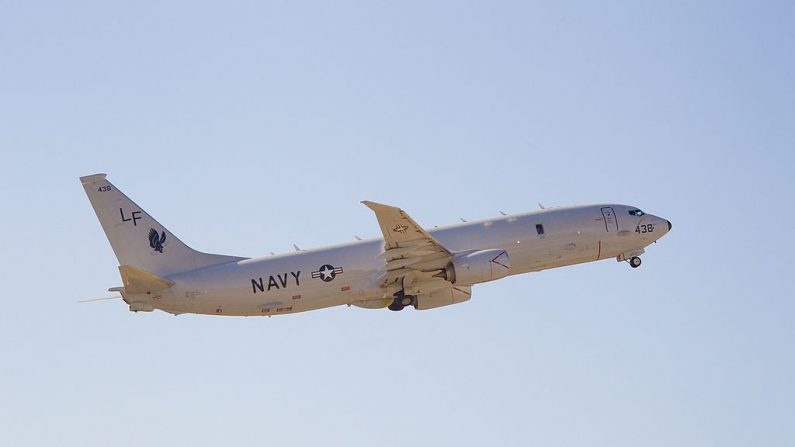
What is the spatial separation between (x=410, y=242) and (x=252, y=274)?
7.92 meters

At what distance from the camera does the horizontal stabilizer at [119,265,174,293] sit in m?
51.5

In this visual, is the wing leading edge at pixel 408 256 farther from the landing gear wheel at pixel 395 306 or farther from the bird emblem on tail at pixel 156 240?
the bird emblem on tail at pixel 156 240

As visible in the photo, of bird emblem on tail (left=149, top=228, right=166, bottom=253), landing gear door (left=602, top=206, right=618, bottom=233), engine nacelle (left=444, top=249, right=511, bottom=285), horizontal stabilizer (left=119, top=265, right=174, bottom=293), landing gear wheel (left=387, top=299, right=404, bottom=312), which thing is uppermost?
bird emblem on tail (left=149, top=228, right=166, bottom=253)

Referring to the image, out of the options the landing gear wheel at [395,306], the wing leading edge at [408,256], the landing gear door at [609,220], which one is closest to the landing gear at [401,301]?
the landing gear wheel at [395,306]

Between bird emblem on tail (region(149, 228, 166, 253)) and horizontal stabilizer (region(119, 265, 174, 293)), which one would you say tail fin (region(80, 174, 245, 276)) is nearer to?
bird emblem on tail (region(149, 228, 166, 253))

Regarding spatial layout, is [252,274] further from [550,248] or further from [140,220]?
[550,248]

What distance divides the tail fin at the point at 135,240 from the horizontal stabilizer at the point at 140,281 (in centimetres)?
230

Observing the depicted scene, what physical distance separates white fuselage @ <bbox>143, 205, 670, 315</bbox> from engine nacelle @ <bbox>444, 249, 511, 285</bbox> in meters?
1.50

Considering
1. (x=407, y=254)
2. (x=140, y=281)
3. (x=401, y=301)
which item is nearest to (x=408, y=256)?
(x=407, y=254)

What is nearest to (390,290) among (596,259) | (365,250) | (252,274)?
(365,250)

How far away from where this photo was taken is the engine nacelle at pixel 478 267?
184 feet

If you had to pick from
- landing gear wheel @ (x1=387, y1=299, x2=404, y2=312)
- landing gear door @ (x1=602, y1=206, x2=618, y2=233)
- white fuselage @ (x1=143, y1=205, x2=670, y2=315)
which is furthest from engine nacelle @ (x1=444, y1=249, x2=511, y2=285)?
landing gear door @ (x1=602, y1=206, x2=618, y2=233)

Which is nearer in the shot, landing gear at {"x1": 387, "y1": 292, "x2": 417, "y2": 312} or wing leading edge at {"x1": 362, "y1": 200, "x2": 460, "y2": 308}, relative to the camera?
wing leading edge at {"x1": 362, "y1": 200, "x2": 460, "y2": 308}

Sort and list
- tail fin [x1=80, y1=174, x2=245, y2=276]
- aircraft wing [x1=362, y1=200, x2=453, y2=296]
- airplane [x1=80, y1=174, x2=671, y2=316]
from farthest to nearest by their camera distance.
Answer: tail fin [x1=80, y1=174, x2=245, y2=276] → airplane [x1=80, y1=174, x2=671, y2=316] → aircraft wing [x1=362, y1=200, x2=453, y2=296]
